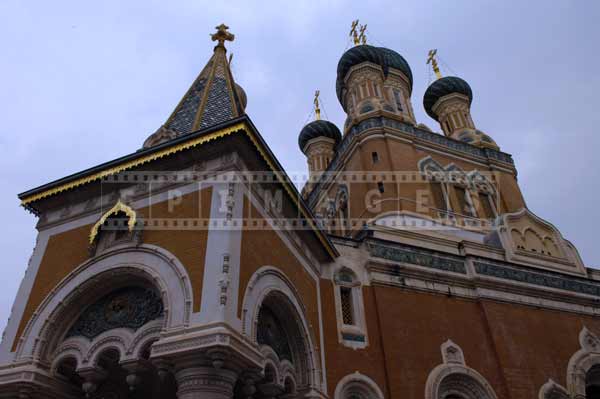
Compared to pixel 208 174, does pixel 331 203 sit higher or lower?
higher

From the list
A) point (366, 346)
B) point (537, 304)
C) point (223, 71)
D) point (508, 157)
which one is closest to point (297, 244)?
point (366, 346)

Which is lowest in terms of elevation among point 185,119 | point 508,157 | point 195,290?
point 195,290

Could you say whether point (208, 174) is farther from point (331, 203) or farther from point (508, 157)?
point (508, 157)

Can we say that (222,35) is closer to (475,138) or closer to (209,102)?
(209,102)

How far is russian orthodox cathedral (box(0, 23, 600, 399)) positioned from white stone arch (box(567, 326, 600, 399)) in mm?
40

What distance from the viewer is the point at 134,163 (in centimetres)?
871

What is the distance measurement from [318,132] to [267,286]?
57.6 ft

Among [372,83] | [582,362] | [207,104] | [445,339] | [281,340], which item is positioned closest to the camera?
[281,340]

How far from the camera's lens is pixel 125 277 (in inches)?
315

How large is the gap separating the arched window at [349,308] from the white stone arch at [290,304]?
1.32 meters

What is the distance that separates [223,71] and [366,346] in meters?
6.95

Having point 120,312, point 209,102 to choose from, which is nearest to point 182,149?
point 209,102

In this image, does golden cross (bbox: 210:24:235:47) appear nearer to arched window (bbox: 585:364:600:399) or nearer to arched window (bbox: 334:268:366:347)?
arched window (bbox: 334:268:366:347)

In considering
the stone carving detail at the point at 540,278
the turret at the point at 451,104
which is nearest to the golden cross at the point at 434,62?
the turret at the point at 451,104
